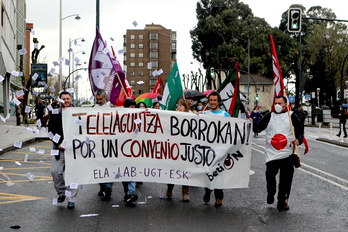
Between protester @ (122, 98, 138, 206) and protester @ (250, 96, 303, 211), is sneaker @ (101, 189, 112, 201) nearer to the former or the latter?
protester @ (122, 98, 138, 206)

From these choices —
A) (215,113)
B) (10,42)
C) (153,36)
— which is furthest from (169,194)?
(153,36)

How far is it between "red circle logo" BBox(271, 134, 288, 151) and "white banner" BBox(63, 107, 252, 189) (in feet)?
1.62

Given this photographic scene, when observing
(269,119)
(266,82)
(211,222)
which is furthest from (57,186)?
(266,82)

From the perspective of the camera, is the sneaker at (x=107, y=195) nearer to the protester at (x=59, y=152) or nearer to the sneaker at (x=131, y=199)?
the sneaker at (x=131, y=199)

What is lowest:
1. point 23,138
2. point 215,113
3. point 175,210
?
point 23,138

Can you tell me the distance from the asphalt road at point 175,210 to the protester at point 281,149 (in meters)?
0.29

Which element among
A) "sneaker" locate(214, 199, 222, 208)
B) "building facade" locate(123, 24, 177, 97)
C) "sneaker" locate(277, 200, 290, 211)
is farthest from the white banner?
"building facade" locate(123, 24, 177, 97)

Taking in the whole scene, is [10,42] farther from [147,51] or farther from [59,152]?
[147,51]

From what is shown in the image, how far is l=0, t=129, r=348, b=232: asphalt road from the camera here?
7129 millimetres

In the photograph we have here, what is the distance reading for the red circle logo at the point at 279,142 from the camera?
8289 millimetres

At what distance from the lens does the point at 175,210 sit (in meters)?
8.18

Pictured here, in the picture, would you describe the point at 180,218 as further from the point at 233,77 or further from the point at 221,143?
the point at 233,77

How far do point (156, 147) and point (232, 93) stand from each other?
227 centimetres

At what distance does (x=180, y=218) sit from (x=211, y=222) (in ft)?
1.47
